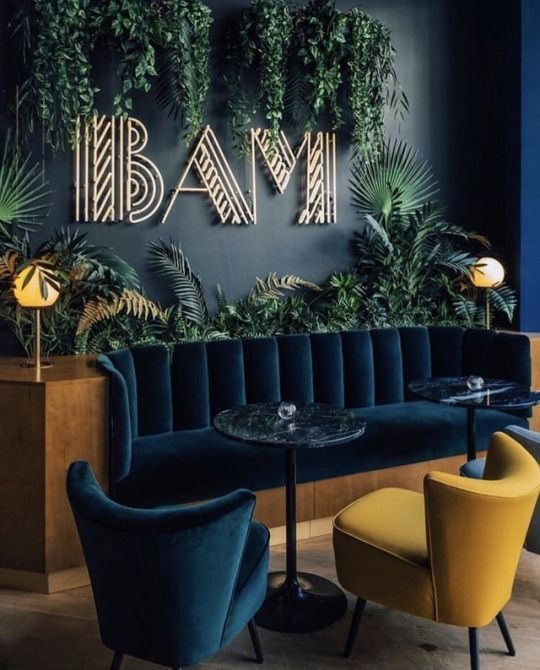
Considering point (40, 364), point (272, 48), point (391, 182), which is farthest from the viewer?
point (391, 182)

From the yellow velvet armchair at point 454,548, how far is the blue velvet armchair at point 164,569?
2.00ft

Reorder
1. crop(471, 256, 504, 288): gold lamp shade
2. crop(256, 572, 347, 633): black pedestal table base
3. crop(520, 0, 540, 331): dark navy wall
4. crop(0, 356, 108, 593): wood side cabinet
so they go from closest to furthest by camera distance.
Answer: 1. crop(256, 572, 347, 633): black pedestal table base
2. crop(0, 356, 108, 593): wood side cabinet
3. crop(471, 256, 504, 288): gold lamp shade
4. crop(520, 0, 540, 331): dark navy wall

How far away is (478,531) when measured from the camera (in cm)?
217

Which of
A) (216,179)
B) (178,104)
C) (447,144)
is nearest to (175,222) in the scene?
(216,179)

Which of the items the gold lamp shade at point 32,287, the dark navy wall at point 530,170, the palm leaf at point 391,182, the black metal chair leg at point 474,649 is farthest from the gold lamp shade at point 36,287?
the dark navy wall at point 530,170

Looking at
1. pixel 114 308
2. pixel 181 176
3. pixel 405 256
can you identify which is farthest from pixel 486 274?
pixel 114 308

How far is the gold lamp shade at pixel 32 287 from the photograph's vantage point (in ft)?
11.1

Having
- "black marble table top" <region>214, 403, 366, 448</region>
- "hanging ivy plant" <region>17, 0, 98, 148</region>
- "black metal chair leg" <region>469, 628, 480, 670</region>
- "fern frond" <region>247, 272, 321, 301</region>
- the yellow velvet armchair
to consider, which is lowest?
"black metal chair leg" <region>469, 628, 480, 670</region>

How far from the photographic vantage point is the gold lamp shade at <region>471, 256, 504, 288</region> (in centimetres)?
484

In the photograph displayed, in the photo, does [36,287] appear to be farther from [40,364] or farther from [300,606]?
[300,606]

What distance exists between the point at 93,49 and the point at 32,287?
5.33 feet

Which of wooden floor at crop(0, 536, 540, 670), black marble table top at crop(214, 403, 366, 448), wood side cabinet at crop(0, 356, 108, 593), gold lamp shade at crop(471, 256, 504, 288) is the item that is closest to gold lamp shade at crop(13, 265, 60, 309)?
wood side cabinet at crop(0, 356, 108, 593)

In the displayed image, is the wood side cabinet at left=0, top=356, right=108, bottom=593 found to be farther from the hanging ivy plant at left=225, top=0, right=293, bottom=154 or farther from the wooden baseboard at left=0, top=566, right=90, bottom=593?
the hanging ivy plant at left=225, top=0, right=293, bottom=154

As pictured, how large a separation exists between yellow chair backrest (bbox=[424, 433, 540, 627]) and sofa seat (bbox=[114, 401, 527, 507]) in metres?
1.23
